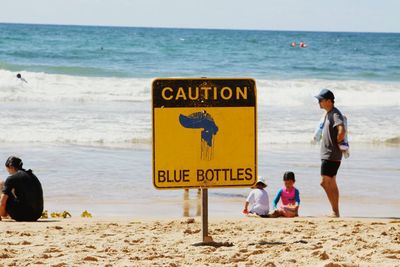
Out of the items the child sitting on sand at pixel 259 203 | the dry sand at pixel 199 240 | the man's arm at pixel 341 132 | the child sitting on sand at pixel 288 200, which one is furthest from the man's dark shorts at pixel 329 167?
the dry sand at pixel 199 240

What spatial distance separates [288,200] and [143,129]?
32.3ft

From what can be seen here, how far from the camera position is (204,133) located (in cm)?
639

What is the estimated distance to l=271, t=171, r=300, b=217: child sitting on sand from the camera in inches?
395

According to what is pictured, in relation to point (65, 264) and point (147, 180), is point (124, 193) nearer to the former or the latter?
point (147, 180)

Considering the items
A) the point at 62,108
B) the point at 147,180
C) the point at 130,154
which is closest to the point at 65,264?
the point at 147,180

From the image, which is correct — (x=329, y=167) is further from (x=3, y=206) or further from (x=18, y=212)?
A: (x=3, y=206)

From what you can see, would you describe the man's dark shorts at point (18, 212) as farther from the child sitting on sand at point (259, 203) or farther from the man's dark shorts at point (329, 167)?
the man's dark shorts at point (329, 167)

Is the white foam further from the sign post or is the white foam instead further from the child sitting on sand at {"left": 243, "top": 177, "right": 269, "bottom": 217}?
the sign post

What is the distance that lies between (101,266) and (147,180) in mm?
7234

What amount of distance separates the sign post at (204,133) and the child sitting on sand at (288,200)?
3610mm

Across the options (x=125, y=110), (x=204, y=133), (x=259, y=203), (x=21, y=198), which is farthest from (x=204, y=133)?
(x=125, y=110)

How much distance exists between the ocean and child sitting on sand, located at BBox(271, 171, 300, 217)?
690 mm

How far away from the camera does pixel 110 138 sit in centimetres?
1830

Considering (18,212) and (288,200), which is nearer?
(18,212)
